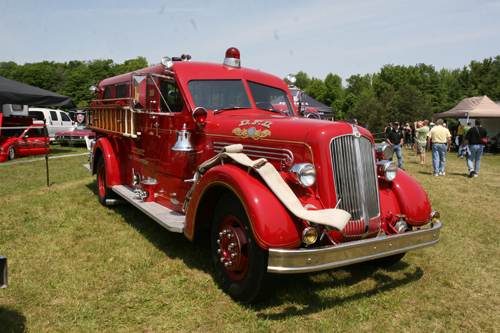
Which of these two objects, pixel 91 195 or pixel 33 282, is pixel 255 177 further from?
pixel 91 195

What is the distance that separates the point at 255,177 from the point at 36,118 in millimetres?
19960

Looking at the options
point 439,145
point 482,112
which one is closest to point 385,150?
point 439,145

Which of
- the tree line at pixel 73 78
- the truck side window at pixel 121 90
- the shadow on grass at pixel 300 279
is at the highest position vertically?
the tree line at pixel 73 78

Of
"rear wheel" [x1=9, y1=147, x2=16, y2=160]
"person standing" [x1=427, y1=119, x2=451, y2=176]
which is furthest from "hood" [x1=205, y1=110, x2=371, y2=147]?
"rear wheel" [x1=9, y1=147, x2=16, y2=160]

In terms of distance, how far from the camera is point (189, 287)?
381cm

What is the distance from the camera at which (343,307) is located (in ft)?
11.4

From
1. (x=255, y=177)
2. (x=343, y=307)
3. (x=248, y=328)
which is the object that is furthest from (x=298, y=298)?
(x=255, y=177)

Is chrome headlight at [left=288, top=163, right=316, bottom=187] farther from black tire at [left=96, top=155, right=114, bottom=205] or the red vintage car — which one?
the red vintage car

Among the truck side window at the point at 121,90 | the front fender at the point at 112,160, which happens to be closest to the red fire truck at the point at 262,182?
the front fender at the point at 112,160

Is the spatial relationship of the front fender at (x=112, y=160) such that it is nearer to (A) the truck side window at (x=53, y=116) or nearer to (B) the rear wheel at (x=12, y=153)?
(B) the rear wheel at (x=12, y=153)

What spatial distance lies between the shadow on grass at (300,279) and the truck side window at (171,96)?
1839mm

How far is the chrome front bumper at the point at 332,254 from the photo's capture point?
2840mm

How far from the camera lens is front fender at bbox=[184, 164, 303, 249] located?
9.86ft

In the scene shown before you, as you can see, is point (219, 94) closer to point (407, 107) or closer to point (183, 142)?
point (183, 142)
